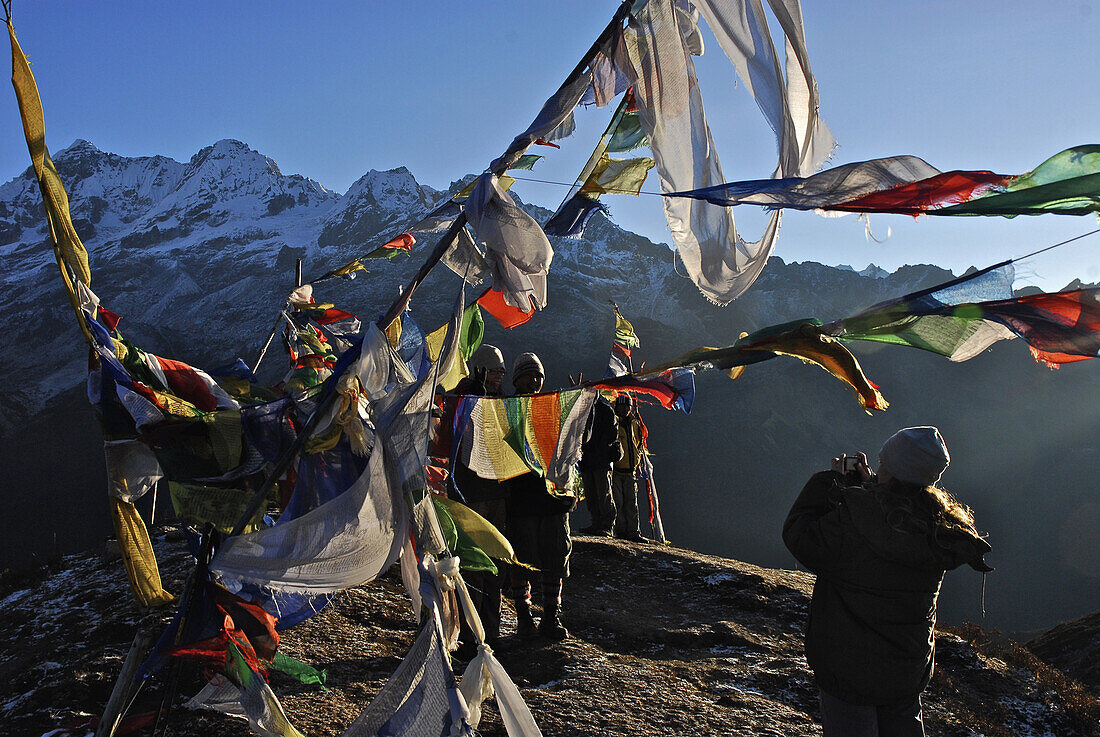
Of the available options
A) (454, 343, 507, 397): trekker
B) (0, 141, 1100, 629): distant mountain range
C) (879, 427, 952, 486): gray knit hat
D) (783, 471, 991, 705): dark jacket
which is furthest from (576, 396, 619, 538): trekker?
(0, 141, 1100, 629): distant mountain range

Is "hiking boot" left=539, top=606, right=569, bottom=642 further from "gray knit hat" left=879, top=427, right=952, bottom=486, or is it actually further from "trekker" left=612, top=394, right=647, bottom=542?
"trekker" left=612, top=394, right=647, bottom=542

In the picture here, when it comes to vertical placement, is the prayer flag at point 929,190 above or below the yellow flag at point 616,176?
below

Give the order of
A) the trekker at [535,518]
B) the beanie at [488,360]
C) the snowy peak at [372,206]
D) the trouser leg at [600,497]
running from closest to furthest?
the trekker at [535,518], the beanie at [488,360], the trouser leg at [600,497], the snowy peak at [372,206]

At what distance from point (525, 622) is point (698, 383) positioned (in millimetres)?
46908

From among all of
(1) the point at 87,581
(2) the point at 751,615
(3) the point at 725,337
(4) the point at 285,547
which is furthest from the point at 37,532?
(3) the point at 725,337

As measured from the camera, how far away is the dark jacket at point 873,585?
7.88ft

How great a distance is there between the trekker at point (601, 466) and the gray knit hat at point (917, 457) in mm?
4326

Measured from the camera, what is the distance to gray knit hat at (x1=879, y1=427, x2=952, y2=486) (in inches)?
95.4

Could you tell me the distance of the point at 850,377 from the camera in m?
2.18

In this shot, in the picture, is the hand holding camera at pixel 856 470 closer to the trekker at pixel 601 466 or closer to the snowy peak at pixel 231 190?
the trekker at pixel 601 466

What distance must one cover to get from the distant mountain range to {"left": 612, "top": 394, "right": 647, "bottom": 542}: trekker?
739 inches

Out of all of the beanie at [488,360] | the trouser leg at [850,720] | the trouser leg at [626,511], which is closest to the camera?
the trouser leg at [850,720]

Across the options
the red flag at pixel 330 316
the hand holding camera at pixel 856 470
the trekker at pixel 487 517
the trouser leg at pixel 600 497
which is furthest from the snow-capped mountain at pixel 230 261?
the hand holding camera at pixel 856 470

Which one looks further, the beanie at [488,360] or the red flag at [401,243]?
the beanie at [488,360]
